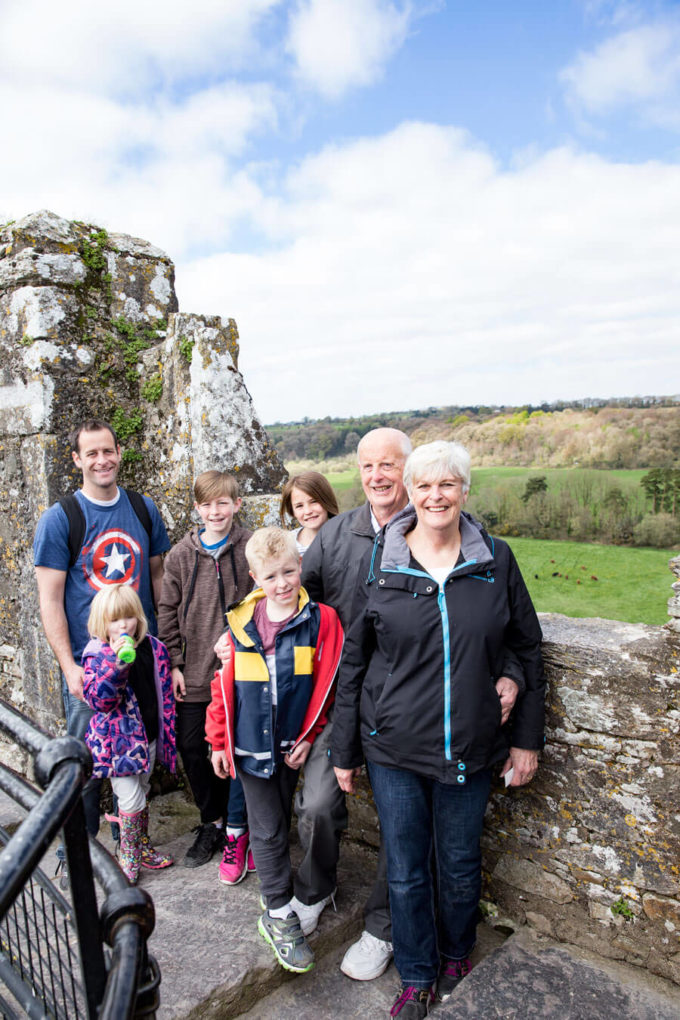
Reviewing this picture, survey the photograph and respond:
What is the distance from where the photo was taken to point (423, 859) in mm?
2459

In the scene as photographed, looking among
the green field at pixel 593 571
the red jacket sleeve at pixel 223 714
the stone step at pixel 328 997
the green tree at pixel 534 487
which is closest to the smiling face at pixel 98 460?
the red jacket sleeve at pixel 223 714

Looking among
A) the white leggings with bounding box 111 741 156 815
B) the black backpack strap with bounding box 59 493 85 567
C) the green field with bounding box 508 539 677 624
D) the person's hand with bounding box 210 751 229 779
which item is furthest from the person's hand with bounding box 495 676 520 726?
the green field with bounding box 508 539 677 624

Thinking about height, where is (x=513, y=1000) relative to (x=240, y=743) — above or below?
below

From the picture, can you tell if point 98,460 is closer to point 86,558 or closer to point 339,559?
point 86,558

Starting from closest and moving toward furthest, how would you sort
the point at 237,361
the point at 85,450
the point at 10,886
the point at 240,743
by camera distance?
the point at 10,886 → the point at 240,743 → the point at 85,450 → the point at 237,361

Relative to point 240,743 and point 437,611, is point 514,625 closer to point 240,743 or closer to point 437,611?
point 437,611

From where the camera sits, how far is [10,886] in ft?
3.12

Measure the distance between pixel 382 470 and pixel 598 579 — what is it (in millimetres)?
9631

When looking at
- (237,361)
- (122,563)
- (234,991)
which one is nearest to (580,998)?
(234,991)

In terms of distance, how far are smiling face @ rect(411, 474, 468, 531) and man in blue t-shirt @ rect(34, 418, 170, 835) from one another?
162 centimetres

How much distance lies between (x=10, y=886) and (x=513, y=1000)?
6.96 feet

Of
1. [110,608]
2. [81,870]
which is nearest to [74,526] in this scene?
[110,608]

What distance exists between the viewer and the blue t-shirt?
10.2 feet

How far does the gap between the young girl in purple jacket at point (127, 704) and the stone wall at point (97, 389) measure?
104 centimetres
